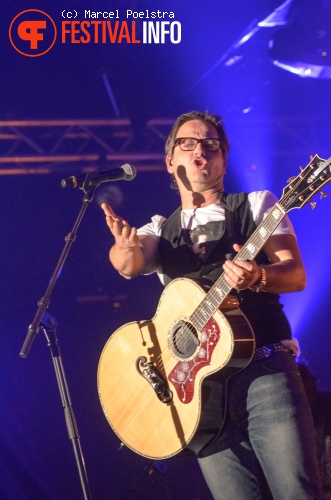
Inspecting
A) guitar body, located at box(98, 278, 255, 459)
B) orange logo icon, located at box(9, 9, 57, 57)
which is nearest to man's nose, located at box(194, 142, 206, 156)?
guitar body, located at box(98, 278, 255, 459)

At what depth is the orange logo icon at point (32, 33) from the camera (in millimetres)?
4855

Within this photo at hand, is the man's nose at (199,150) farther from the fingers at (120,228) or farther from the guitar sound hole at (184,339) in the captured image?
the guitar sound hole at (184,339)

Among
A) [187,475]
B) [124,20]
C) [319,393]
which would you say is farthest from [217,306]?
[124,20]

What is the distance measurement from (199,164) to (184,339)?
0.95 m

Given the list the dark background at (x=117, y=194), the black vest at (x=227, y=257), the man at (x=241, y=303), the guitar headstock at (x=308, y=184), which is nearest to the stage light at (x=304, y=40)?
the dark background at (x=117, y=194)

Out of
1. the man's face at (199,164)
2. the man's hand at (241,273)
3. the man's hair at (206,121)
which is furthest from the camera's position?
the man's hair at (206,121)

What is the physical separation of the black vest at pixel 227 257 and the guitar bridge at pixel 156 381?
48 cm

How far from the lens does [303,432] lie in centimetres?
250

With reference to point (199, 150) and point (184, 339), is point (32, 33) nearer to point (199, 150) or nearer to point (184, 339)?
point (199, 150)

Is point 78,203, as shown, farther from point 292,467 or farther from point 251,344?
point 292,467

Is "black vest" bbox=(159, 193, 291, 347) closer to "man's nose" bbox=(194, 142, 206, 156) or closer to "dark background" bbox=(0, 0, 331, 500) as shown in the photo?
"man's nose" bbox=(194, 142, 206, 156)

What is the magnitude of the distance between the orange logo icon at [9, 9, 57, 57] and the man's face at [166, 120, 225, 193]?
210 cm

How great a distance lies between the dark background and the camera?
190 inches

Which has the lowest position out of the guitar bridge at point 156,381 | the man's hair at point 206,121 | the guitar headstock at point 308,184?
the guitar bridge at point 156,381
